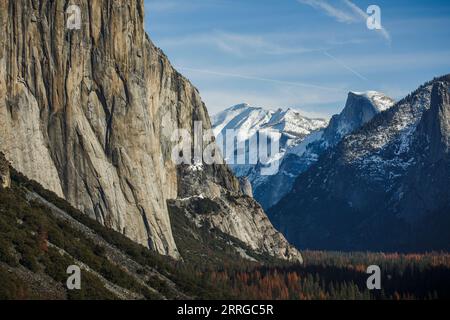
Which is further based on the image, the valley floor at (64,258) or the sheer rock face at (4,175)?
the sheer rock face at (4,175)

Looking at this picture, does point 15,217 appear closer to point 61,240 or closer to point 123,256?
point 61,240

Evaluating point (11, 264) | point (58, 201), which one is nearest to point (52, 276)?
point (11, 264)

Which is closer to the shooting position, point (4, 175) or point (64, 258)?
point (64, 258)

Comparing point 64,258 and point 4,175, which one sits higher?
point 4,175

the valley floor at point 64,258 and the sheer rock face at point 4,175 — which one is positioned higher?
the sheer rock face at point 4,175

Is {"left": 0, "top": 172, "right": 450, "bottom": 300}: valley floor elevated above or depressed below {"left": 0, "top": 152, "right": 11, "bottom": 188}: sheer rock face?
below

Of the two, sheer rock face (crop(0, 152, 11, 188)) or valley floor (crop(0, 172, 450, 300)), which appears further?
sheer rock face (crop(0, 152, 11, 188))

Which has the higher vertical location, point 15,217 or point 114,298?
point 15,217
